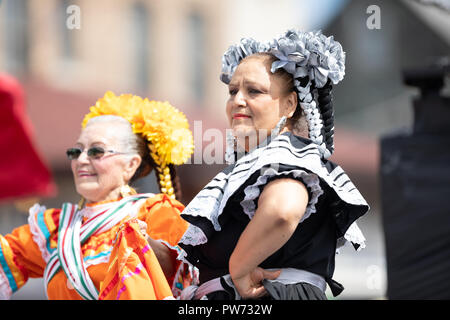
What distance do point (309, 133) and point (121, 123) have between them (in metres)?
1.06

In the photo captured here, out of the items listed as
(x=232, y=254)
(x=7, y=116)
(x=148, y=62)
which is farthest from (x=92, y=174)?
(x=148, y=62)

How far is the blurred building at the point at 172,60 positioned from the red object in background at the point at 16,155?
8.76ft

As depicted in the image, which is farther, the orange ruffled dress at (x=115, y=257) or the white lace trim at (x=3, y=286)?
the white lace trim at (x=3, y=286)

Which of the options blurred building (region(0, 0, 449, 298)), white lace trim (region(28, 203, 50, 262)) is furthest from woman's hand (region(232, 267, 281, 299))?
blurred building (region(0, 0, 449, 298))

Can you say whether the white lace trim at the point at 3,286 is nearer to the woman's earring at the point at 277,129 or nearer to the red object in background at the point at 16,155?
the woman's earring at the point at 277,129

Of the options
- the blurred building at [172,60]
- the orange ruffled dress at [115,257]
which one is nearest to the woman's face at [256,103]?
the orange ruffled dress at [115,257]

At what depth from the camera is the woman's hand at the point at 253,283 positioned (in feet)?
7.55

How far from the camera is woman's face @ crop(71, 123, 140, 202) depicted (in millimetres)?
3086

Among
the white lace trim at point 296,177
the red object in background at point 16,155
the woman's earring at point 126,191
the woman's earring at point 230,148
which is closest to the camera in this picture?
the white lace trim at point 296,177

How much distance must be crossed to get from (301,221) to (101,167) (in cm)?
107

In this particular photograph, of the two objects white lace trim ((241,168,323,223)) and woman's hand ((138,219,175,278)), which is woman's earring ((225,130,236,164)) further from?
woman's hand ((138,219,175,278))

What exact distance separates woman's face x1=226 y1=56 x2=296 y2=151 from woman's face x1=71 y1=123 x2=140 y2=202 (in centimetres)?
85

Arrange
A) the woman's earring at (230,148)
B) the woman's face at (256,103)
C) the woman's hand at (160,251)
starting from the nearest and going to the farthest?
1. the woman's face at (256,103)
2. the woman's earring at (230,148)
3. the woman's hand at (160,251)

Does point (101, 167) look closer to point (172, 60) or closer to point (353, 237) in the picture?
point (353, 237)
